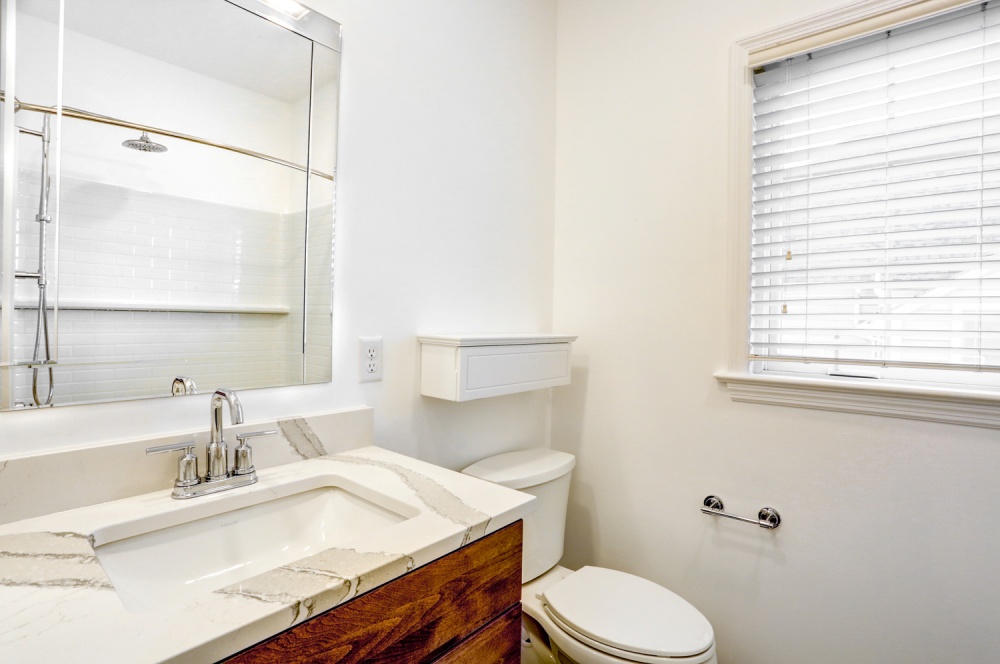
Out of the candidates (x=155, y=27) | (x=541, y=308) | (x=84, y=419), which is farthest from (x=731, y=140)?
(x=84, y=419)

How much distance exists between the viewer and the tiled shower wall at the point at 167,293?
81cm

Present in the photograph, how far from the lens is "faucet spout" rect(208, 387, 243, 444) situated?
34.9 inches

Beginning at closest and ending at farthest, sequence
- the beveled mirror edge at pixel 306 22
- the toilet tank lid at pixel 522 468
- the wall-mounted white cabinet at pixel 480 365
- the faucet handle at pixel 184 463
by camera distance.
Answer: the faucet handle at pixel 184 463 → the beveled mirror edge at pixel 306 22 → the wall-mounted white cabinet at pixel 480 365 → the toilet tank lid at pixel 522 468

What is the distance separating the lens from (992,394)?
43.2 inches

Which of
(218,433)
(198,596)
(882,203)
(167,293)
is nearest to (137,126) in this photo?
(167,293)

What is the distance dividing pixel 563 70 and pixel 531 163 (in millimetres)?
421

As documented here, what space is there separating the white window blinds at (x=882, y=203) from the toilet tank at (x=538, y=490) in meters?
0.69

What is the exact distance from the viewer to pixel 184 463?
86cm

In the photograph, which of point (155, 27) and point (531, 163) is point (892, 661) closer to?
point (531, 163)

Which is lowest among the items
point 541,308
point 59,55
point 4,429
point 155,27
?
point 4,429

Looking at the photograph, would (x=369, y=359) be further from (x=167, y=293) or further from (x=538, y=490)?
(x=538, y=490)

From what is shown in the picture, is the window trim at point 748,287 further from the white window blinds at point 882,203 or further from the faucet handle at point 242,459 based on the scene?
the faucet handle at point 242,459

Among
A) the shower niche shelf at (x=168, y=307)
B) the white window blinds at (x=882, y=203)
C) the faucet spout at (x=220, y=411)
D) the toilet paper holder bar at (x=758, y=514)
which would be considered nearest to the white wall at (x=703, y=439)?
the toilet paper holder bar at (x=758, y=514)

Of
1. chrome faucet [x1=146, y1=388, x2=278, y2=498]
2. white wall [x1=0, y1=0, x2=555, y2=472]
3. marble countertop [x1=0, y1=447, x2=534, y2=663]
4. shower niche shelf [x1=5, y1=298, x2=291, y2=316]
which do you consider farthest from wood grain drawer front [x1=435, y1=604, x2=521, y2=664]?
shower niche shelf [x1=5, y1=298, x2=291, y2=316]
